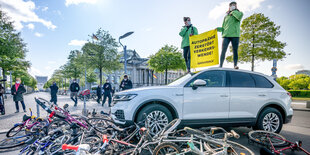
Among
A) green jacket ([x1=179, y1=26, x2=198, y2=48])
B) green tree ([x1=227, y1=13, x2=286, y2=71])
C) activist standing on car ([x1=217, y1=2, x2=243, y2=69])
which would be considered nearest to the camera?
activist standing on car ([x1=217, y1=2, x2=243, y2=69])

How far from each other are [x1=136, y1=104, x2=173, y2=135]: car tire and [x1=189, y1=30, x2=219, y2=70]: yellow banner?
102 inches

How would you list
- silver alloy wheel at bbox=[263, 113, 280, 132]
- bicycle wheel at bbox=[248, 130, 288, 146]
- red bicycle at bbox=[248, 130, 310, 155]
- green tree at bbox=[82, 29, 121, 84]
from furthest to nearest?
green tree at bbox=[82, 29, 121, 84], silver alloy wheel at bbox=[263, 113, 280, 132], bicycle wheel at bbox=[248, 130, 288, 146], red bicycle at bbox=[248, 130, 310, 155]

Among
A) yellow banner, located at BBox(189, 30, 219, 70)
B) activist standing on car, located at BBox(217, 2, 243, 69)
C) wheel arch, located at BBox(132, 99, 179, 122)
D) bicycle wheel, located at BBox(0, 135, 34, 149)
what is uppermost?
activist standing on car, located at BBox(217, 2, 243, 69)

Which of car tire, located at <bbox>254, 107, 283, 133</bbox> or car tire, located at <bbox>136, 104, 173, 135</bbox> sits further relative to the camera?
car tire, located at <bbox>254, 107, 283, 133</bbox>

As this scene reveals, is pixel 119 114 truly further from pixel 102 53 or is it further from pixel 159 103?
pixel 102 53

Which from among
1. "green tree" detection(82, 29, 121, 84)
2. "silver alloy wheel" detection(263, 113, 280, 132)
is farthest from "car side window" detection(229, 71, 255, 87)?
"green tree" detection(82, 29, 121, 84)

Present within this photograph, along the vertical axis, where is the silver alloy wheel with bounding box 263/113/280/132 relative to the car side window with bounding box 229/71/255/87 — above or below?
below

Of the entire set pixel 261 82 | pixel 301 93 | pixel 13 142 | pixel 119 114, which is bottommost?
pixel 301 93

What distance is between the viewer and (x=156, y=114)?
3332 millimetres

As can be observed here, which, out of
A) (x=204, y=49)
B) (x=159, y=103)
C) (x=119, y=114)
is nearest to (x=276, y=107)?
(x=204, y=49)

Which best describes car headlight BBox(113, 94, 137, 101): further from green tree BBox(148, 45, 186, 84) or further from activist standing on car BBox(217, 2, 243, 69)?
green tree BBox(148, 45, 186, 84)

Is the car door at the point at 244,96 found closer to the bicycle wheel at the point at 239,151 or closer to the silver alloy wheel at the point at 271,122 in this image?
Result: the silver alloy wheel at the point at 271,122

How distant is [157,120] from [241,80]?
102 inches

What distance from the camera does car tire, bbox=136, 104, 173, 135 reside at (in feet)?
10.8
